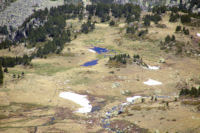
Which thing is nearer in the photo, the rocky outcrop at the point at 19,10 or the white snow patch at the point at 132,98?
the white snow patch at the point at 132,98

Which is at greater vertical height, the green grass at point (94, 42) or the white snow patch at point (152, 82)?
the green grass at point (94, 42)

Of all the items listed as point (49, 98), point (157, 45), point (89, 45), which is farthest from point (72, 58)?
point (49, 98)

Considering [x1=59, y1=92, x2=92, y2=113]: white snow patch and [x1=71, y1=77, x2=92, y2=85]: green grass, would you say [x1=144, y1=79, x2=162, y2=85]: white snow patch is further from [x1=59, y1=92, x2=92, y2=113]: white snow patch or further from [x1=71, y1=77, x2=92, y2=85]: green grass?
[x1=59, y1=92, x2=92, y2=113]: white snow patch

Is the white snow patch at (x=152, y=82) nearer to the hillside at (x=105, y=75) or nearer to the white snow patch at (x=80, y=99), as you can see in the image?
the hillside at (x=105, y=75)

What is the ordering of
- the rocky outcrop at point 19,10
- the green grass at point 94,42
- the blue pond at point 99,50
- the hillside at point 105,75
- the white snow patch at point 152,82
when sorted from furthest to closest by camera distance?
the rocky outcrop at point 19,10 → the green grass at point 94,42 → the blue pond at point 99,50 → the white snow patch at point 152,82 → the hillside at point 105,75

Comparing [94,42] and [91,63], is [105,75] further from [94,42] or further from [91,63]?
[94,42]

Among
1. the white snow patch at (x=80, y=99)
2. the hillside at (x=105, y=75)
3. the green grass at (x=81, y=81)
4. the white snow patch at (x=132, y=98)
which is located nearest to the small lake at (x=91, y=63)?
the hillside at (x=105, y=75)

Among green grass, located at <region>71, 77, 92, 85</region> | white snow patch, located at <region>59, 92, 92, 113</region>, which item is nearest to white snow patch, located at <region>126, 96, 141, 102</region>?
white snow patch, located at <region>59, 92, 92, 113</region>

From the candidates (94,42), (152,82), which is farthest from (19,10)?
(152,82)
